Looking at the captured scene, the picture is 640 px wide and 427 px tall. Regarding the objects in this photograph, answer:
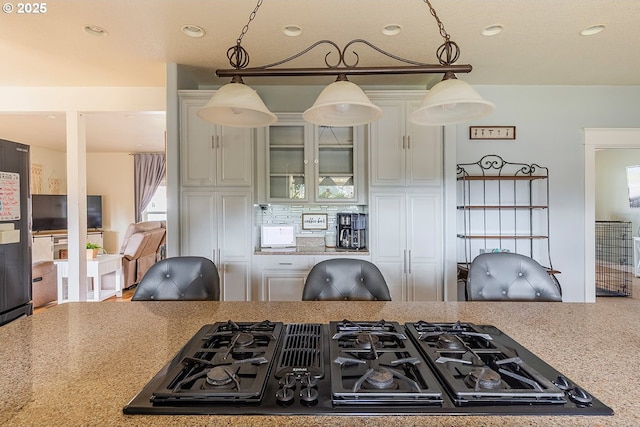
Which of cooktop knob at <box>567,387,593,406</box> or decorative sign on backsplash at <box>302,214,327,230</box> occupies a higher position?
decorative sign on backsplash at <box>302,214,327,230</box>

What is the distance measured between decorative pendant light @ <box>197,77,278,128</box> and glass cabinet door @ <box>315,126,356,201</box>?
1.75 meters

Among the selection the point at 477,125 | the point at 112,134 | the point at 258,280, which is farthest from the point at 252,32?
the point at 112,134

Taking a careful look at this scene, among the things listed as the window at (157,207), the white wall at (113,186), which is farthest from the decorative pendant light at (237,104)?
the white wall at (113,186)

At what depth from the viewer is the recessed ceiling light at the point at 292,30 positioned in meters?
2.41

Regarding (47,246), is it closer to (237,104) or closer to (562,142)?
(237,104)

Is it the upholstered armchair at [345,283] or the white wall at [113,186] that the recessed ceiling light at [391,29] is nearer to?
the upholstered armchair at [345,283]

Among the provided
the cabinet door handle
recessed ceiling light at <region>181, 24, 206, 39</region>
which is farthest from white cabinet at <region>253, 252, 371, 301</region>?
recessed ceiling light at <region>181, 24, 206, 39</region>

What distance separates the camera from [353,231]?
3.34 m

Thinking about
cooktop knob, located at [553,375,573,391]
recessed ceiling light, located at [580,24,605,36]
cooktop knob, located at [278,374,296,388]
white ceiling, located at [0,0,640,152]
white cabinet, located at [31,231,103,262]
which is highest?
white ceiling, located at [0,0,640,152]

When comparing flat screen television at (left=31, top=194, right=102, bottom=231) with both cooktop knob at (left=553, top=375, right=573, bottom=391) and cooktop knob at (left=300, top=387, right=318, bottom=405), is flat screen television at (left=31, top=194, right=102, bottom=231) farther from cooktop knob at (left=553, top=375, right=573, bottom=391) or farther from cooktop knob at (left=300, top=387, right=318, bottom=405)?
cooktop knob at (left=553, top=375, right=573, bottom=391)

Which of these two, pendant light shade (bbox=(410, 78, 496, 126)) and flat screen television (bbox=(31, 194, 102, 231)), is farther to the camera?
flat screen television (bbox=(31, 194, 102, 231))

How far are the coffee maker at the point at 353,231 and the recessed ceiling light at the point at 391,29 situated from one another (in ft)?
5.18

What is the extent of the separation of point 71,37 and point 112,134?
144 inches

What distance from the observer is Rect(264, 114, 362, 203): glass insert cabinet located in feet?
10.8
